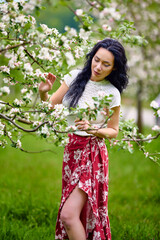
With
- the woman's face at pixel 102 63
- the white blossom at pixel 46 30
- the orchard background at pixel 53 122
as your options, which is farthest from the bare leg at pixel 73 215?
the white blossom at pixel 46 30

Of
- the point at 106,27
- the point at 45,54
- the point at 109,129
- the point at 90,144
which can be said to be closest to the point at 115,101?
the point at 109,129

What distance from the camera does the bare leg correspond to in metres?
2.49

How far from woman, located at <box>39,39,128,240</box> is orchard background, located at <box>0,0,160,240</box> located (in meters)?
0.15

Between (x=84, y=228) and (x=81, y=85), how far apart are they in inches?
48.9

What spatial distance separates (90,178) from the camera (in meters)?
2.66

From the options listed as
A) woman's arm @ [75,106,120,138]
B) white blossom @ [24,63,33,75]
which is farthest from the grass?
white blossom @ [24,63,33,75]

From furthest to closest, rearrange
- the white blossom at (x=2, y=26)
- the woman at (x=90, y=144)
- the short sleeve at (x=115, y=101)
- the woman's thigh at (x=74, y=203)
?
the short sleeve at (x=115, y=101) → the woman at (x=90, y=144) → the woman's thigh at (x=74, y=203) → the white blossom at (x=2, y=26)

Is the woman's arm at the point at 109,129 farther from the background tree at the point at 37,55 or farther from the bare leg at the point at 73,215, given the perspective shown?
the bare leg at the point at 73,215

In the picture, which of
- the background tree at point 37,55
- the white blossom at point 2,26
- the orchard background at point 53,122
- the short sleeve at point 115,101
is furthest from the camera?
the short sleeve at point 115,101

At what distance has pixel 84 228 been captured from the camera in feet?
9.29

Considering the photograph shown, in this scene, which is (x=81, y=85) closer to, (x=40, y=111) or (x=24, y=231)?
(x=40, y=111)

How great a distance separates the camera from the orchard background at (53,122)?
215cm

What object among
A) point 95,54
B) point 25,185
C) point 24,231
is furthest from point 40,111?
point 25,185

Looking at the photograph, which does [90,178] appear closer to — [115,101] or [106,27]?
[115,101]
